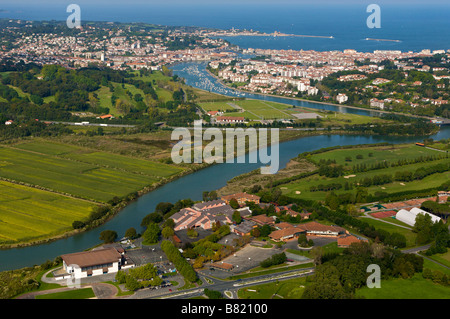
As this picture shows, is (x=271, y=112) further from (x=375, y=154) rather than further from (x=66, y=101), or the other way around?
(x=66, y=101)

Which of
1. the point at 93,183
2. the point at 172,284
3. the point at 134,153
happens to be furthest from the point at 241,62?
the point at 172,284

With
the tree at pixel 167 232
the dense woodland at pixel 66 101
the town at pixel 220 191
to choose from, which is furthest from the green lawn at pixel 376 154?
the tree at pixel 167 232

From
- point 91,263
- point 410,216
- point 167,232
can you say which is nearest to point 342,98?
point 410,216

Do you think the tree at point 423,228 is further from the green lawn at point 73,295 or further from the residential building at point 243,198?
the green lawn at point 73,295

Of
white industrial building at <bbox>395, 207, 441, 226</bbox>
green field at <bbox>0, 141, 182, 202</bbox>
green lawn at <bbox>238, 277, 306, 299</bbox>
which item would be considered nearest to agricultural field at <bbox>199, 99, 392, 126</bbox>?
green field at <bbox>0, 141, 182, 202</bbox>

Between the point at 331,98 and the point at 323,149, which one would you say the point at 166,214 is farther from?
the point at 331,98
